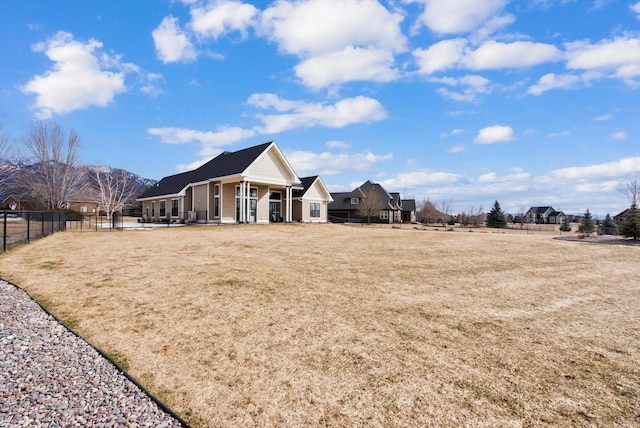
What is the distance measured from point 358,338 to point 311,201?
94.4ft

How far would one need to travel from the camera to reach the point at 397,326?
15.3 feet

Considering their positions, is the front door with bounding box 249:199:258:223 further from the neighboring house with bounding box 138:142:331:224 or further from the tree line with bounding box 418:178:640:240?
the tree line with bounding box 418:178:640:240

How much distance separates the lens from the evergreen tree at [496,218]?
157ft

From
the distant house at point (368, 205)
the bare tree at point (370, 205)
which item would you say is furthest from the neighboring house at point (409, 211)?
the bare tree at point (370, 205)

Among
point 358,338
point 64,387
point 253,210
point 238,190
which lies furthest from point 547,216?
point 64,387

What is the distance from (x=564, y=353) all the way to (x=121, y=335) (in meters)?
5.90

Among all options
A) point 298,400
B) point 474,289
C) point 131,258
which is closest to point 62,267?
point 131,258

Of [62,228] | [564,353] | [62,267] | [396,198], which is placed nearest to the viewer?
[564,353]

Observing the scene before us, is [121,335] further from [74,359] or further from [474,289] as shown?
[474,289]

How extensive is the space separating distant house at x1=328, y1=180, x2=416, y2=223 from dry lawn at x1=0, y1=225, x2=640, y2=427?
3742cm

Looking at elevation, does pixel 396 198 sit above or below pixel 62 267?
above

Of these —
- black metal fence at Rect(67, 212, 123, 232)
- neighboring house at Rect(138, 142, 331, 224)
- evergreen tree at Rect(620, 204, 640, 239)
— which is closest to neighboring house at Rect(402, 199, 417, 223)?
neighboring house at Rect(138, 142, 331, 224)

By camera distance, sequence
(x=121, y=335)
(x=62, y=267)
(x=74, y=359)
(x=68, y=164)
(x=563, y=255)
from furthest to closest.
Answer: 1. (x=68, y=164)
2. (x=563, y=255)
3. (x=62, y=267)
4. (x=121, y=335)
5. (x=74, y=359)

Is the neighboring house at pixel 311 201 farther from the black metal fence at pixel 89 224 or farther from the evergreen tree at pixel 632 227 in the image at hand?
the evergreen tree at pixel 632 227
